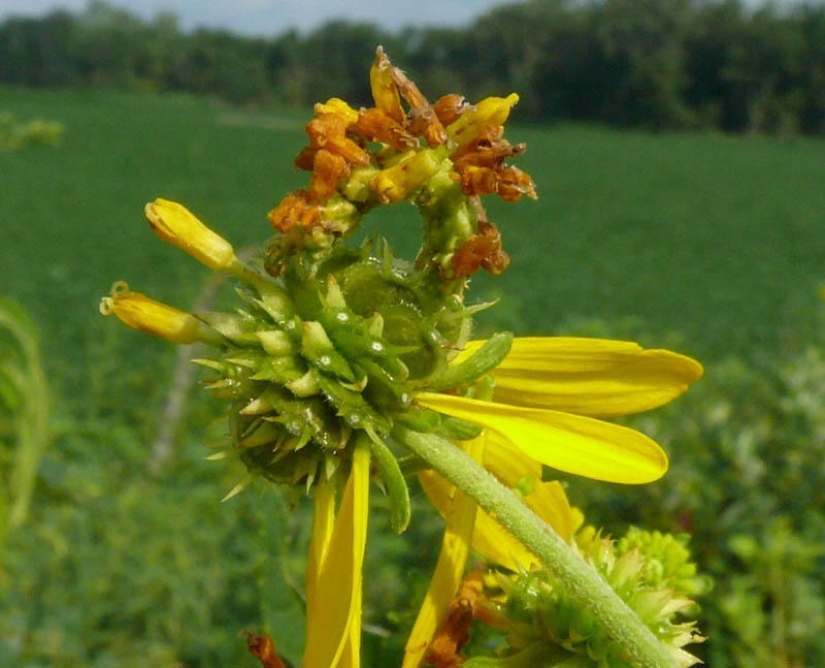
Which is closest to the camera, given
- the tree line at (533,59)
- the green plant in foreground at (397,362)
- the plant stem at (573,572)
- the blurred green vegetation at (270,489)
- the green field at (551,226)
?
the plant stem at (573,572)

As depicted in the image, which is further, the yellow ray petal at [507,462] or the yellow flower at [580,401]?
the yellow ray petal at [507,462]

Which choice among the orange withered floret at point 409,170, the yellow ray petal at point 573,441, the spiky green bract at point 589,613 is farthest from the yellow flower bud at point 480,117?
the spiky green bract at point 589,613

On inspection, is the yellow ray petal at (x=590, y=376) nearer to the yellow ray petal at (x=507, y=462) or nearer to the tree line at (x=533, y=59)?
the yellow ray petal at (x=507, y=462)

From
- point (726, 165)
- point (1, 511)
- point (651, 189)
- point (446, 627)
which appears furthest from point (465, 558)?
point (726, 165)

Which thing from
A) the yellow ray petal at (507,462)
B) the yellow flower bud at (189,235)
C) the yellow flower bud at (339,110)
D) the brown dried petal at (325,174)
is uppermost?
the yellow flower bud at (339,110)

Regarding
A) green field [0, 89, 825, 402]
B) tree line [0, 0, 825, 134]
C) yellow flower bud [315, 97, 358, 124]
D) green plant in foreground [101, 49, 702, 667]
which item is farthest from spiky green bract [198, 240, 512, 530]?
tree line [0, 0, 825, 134]

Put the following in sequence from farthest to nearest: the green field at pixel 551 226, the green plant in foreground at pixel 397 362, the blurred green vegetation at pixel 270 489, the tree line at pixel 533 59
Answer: the tree line at pixel 533 59 < the green field at pixel 551 226 < the blurred green vegetation at pixel 270 489 < the green plant in foreground at pixel 397 362

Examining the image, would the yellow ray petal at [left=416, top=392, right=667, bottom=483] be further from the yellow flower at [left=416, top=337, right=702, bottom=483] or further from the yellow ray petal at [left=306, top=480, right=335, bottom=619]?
the yellow ray petal at [left=306, top=480, right=335, bottom=619]
